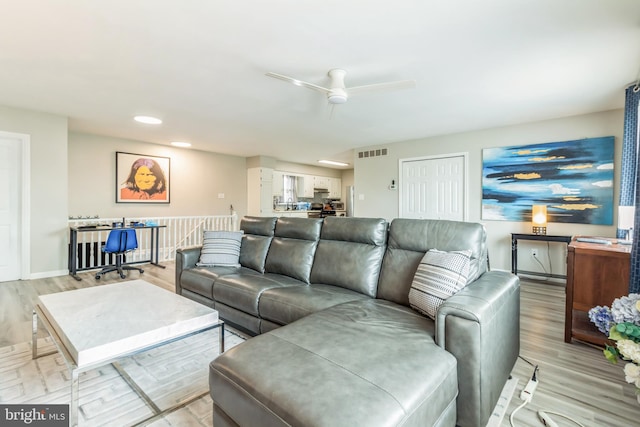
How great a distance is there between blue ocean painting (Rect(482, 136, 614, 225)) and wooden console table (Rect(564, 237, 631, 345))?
202cm

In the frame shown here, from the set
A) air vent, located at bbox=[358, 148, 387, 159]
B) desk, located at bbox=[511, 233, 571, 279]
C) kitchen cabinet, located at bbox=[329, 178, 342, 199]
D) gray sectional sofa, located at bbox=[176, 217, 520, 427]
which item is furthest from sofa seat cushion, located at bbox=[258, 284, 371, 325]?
kitchen cabinet, located at bbox=[329, 178, 342, 199]

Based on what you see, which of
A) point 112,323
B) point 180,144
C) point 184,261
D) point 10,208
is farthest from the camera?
point 180,144

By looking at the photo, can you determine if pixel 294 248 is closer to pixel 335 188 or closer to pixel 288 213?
pixel 288 213

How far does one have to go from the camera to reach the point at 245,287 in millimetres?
2381

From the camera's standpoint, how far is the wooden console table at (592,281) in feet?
7.51

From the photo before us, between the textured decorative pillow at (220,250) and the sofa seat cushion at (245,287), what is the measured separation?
439 millimetres

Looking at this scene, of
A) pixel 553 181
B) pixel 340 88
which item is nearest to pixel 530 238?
pixel 553 181

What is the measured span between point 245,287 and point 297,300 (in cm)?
55

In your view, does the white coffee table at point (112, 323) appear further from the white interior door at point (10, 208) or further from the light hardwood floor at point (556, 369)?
the white interior door at point (10, 208)

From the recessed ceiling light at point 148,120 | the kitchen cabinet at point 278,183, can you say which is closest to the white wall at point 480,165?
the kitchen cabinet at point 278,183

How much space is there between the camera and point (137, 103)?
12.5 ft

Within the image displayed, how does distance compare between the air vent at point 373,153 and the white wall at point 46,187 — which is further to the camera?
the air vent at point 373,153

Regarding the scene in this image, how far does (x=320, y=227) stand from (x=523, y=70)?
97.0 inches

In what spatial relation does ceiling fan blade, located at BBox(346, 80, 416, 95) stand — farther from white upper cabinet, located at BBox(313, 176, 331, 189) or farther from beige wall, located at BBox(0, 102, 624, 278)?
white upper cabinet, located at BBox(313, 176, 331, 189)
